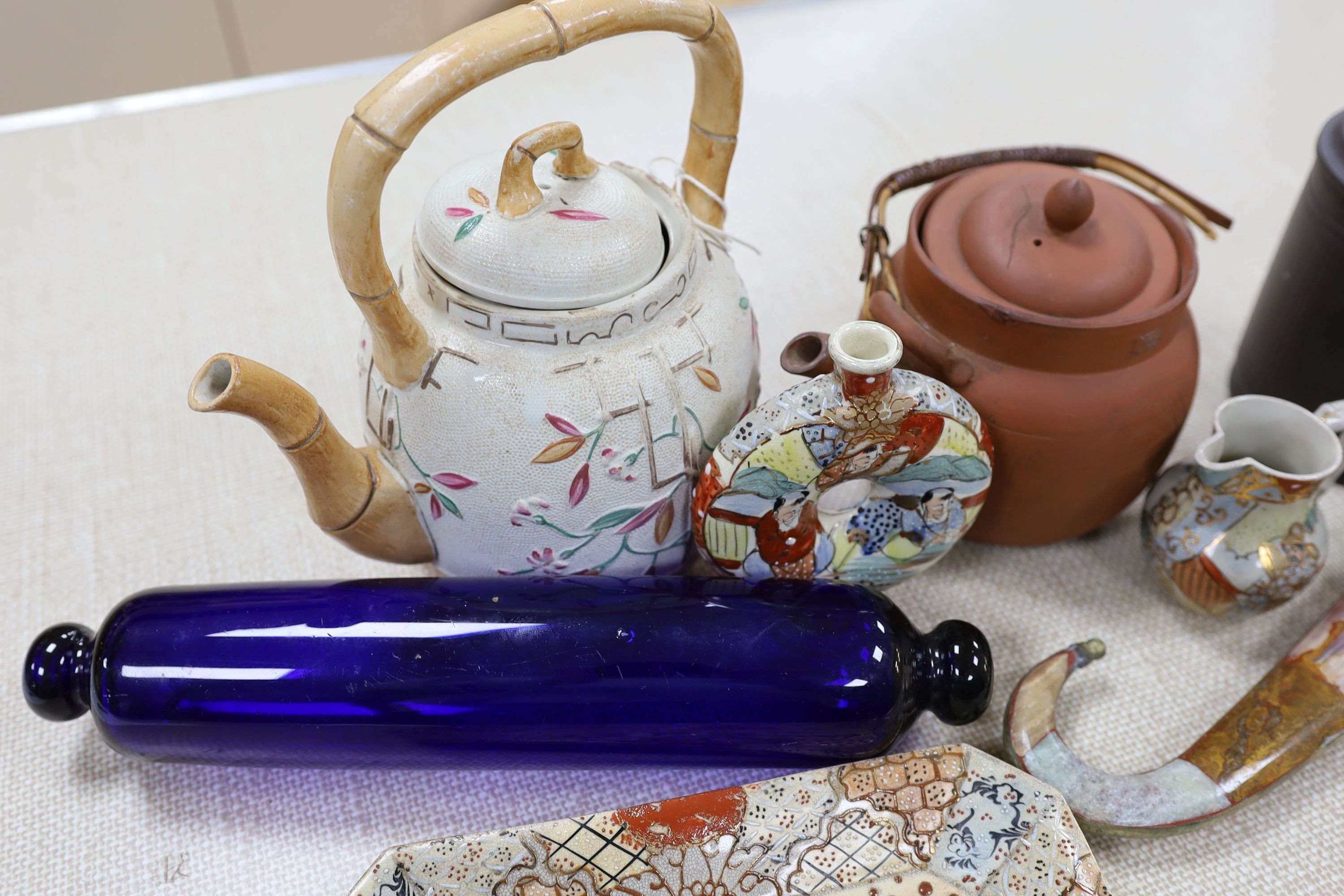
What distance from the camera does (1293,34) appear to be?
1.38 meters

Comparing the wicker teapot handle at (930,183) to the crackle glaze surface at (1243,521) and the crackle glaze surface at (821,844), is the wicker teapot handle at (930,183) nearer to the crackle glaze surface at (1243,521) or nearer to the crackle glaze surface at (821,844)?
the crackle glaze surface at (1243,521)

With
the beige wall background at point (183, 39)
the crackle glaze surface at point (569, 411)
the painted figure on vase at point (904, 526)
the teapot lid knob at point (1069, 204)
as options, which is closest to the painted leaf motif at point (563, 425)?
the crackle glaze surface at point (569, 411)

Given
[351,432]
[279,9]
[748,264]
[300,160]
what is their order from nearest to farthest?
[351,432] → [748,264] → [300,160] → [279,9]

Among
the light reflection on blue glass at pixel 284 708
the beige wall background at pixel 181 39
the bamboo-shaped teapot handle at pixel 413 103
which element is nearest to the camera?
the bamboo-shaped teapot handle at pixel 413 103

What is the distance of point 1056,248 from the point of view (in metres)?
0.67

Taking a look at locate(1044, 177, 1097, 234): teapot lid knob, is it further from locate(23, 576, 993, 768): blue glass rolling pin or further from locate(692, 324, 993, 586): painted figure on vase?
locate(23, 576, 993, 768): blue glass rolling pin

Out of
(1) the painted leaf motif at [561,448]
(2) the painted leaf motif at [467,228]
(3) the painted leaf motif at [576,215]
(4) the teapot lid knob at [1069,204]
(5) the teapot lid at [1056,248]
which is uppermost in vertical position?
(3) the painted leaf motif at [576,215]

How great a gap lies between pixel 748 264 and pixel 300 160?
20.5 inches

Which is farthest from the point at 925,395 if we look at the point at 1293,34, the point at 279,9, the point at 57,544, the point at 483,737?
Answer: the point at 279,9

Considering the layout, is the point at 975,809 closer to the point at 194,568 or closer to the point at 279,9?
the point at 194,568

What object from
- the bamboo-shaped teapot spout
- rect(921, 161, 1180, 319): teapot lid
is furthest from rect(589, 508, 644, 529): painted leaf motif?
rect(921, 161, 1180, 319): teapot lid

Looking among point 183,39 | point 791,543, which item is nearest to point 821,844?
point 791,543

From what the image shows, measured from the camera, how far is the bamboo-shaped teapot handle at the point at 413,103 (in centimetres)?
50

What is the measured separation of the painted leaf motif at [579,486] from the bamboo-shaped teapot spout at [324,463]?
11 cm
